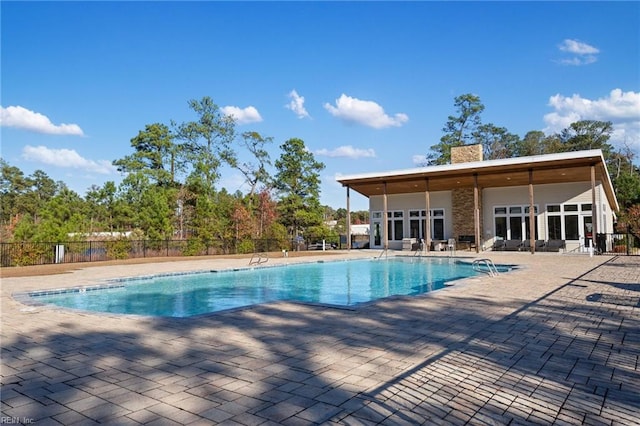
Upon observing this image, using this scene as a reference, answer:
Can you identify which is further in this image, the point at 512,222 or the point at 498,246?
the point at 512,222

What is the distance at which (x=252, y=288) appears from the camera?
33.3 ft

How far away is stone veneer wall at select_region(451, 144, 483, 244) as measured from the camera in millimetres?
23156

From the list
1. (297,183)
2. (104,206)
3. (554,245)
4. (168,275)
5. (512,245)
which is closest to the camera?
(168,275)

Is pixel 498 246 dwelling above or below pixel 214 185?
below

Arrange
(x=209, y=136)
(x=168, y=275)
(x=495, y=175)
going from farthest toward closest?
(x=209, y=136), (x=495, y=175), (x=168, y=275)

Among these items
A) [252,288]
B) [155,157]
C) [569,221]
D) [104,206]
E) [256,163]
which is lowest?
[252,288]

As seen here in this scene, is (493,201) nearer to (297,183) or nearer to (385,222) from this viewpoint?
(385,222)

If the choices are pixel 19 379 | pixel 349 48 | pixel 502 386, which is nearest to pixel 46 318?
pixel 19 379

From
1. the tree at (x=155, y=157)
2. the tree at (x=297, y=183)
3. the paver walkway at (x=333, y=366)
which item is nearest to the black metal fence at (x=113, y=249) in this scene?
the tree at (x=297, y=183)

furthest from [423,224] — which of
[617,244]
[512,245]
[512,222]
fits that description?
[617,244]

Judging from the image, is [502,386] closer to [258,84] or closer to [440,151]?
[258,84]

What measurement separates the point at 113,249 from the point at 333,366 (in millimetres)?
16317

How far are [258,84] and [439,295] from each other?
1729 centimetres

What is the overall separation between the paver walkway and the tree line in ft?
46.2
